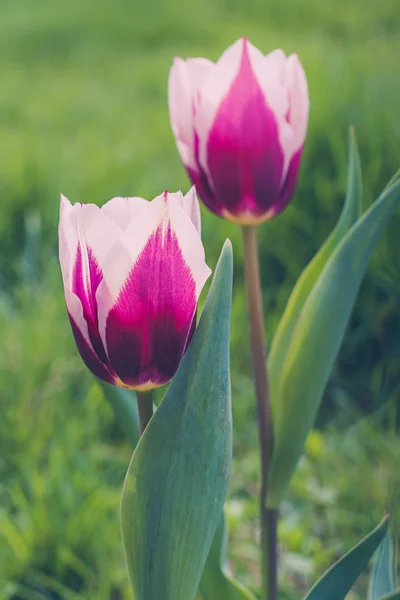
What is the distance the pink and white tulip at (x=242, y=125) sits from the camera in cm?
77

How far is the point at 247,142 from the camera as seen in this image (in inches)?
30.4

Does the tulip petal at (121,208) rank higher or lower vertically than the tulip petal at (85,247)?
higher

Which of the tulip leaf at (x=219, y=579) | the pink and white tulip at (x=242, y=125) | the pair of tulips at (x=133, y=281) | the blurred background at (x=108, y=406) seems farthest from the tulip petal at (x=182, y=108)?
the blurred background at (x=108, y=406)

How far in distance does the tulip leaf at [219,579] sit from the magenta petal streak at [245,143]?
0.32 metres

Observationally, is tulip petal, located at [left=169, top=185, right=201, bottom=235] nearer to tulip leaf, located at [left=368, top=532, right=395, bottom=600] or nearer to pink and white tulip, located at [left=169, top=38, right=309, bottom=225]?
pink and white tulip, located at [left=169, top=38, right=309, bottom=225]

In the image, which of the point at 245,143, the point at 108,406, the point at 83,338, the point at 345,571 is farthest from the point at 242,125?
the point at 108,406

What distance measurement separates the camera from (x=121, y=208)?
2.14 feet

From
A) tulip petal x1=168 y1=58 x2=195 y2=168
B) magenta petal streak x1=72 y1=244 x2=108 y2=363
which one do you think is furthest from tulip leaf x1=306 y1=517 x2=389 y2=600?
tulip petal x1=168 y1=58 x2=195 y2=168

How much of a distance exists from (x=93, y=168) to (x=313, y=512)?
151cm

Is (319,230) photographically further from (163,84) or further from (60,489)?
(163,84)

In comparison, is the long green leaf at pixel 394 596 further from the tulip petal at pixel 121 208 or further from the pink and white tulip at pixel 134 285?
the tulip petal at pixel 121 208

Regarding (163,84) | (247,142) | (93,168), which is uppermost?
(163,84)

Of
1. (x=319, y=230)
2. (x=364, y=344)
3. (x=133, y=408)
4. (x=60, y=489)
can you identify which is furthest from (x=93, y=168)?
(x=133, y=408)

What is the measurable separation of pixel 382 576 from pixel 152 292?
44 centimetres
